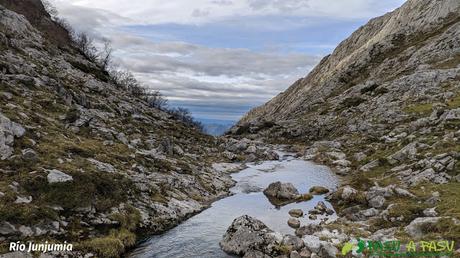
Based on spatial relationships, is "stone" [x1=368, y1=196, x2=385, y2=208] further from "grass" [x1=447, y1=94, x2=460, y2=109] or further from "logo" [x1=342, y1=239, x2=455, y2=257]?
"grass" [x1=447, y1=94, x2=460, y2=109]

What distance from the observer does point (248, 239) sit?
3244 centimetres

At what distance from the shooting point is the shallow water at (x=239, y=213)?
33.1 metres

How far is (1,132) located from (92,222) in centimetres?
1452

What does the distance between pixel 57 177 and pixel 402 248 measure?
29270 mm

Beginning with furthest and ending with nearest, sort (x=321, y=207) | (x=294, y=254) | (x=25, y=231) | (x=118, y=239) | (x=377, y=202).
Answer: (x=321, y=207)
(x=377, y=202)
(x=118, y=239)
(x=294, y=254)
(x=25, y=231)

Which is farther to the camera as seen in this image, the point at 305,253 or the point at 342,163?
the point at 342,163

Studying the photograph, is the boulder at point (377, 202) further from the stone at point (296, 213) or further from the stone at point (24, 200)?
the stone at point (24, 200)

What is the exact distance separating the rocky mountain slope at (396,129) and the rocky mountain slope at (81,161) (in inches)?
740

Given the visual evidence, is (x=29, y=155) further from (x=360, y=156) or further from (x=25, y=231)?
(x=360, y=156)

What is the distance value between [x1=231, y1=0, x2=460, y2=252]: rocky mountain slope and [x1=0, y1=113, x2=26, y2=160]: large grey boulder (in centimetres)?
3165

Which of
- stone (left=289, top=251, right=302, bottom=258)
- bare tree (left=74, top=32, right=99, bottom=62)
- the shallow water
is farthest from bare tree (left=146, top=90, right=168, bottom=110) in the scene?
stone (left=289, top=251, right=302, bottom=258)

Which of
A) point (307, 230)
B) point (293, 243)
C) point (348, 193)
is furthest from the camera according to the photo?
point (348, 193)

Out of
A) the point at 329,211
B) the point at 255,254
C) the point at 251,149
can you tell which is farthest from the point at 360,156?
the point at 255,254

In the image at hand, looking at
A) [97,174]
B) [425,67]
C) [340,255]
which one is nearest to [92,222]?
[97,174]
